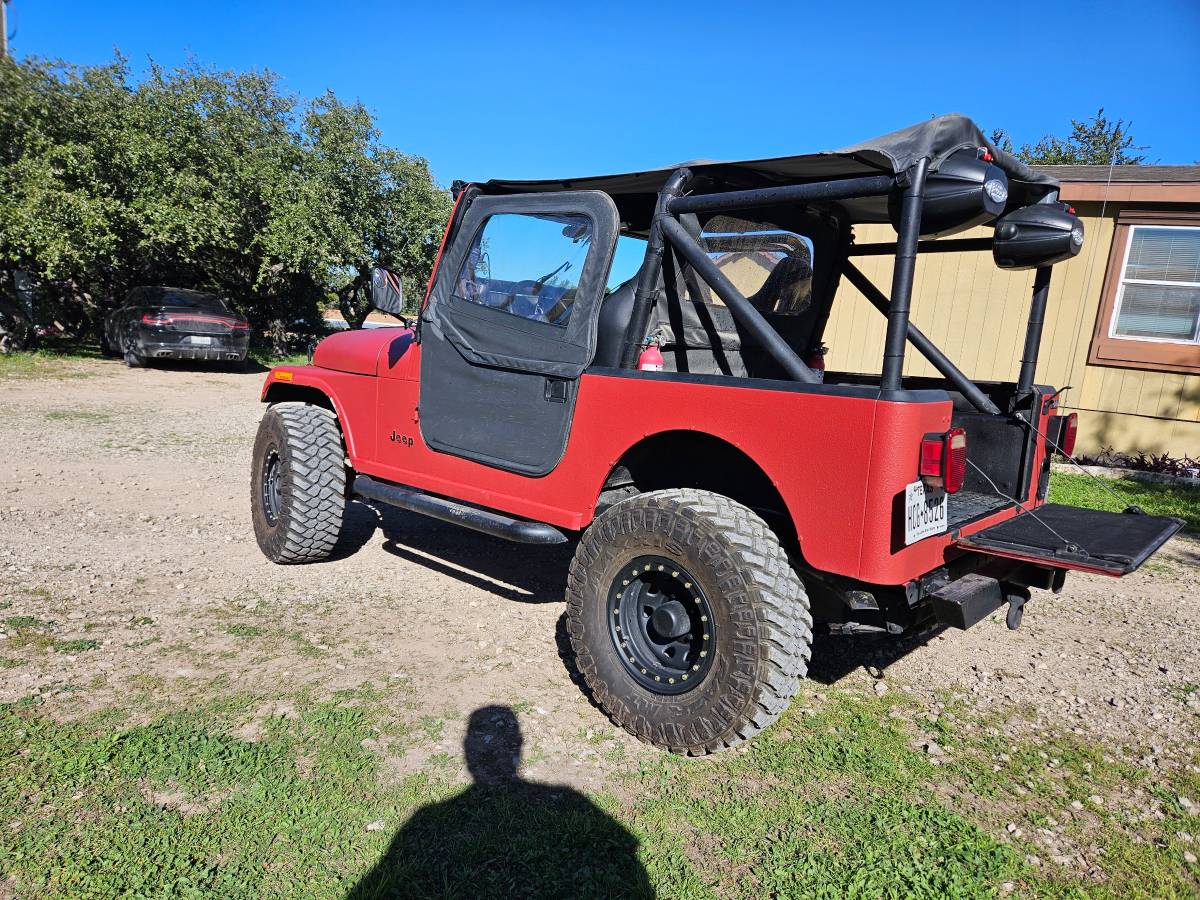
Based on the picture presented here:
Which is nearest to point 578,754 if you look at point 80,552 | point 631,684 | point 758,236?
point 631,684

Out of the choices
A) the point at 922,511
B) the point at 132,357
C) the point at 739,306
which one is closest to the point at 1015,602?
the point at 922,511

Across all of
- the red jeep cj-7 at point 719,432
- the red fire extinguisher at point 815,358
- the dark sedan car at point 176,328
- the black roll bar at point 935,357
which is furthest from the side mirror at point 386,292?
the dark sedan car at point 176,328

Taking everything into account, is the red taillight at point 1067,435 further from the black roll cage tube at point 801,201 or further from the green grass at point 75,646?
the green grass at point 75,646

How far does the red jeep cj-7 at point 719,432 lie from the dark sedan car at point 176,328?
43.2 ft

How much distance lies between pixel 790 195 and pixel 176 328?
53.0ft

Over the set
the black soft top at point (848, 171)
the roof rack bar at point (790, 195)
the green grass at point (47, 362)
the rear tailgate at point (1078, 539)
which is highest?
the black soft top at point (848, 171)

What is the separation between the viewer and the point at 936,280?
10484mm

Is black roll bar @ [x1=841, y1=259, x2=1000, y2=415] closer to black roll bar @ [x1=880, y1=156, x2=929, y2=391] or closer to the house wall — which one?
black roll bar @ [x1=880, y1=156, x2=929, y2=391]

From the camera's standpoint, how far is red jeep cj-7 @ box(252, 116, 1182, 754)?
269 cm

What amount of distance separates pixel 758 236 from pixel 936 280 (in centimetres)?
753

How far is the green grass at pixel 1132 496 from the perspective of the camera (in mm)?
7445

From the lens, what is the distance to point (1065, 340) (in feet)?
33.1

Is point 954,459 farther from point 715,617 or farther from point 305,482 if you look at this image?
point 305,482

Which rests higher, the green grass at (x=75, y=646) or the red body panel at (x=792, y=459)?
the red body panel at (x=792, y=459)
